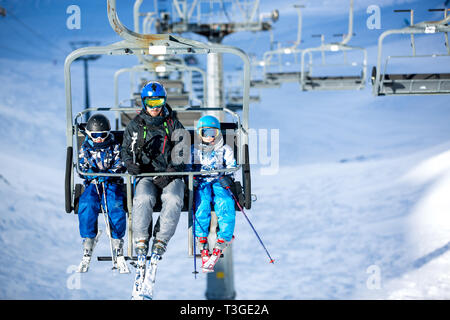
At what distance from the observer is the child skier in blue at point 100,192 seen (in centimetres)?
308

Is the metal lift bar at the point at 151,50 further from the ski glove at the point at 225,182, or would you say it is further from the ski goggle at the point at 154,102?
the ski goggle at the point at 154,102

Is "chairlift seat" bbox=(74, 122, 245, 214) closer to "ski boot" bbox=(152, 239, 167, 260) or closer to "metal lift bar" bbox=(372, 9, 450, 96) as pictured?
"ski boot" bbox=(152, 239, 167, 260)

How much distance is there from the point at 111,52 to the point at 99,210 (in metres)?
1.03

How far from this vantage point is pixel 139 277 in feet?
8.84

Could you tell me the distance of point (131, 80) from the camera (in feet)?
26.8

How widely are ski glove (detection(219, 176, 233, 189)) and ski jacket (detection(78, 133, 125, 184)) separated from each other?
0.68 m

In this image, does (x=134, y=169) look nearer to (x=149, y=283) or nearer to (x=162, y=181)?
(x=162, y=181)

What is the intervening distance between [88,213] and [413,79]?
163 inches

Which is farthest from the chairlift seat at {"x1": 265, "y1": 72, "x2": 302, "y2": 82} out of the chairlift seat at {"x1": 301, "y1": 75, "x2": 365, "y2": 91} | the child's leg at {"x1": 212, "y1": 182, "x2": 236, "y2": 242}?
the child's leg at {"x1": 212, "y1": 182, "x2": 236, "y2": 242}

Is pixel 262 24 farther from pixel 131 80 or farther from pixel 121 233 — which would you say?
pixel 121 233

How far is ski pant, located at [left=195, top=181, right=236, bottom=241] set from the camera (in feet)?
9.97

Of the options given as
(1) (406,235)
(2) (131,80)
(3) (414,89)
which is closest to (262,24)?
(2) (131,80)

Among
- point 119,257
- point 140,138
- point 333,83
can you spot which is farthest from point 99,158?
point 333,83
